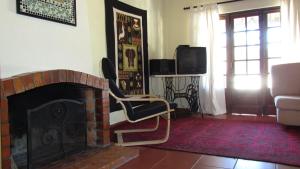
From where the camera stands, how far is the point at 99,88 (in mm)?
2699

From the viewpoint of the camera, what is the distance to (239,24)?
491 centimetres

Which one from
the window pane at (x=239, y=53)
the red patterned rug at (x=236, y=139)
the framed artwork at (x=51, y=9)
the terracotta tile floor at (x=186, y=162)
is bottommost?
the terracotta tile floor at (x=186, y=162)

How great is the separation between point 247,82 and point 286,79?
1.00m

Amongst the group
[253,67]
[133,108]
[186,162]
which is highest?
[253,67]

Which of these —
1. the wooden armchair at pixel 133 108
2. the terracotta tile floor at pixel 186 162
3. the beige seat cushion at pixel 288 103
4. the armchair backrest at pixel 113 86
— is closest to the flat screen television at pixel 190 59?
the beige seat cushion at pixel 288 103

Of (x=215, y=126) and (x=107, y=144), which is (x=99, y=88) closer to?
(x=107, y=144)

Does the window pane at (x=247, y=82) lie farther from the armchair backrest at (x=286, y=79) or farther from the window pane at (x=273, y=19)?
the window pane at (x=273, y=19)

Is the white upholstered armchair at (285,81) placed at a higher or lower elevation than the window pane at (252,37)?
lower

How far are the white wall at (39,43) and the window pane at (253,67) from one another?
3.14m

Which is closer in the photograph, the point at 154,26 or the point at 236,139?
the point at 236,139

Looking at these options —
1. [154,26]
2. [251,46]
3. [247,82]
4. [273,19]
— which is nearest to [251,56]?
[251,46]

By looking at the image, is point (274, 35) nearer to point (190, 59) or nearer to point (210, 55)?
point (210, 55)

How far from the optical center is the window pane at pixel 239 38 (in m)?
4.88

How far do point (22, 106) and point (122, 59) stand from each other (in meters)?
2.19
